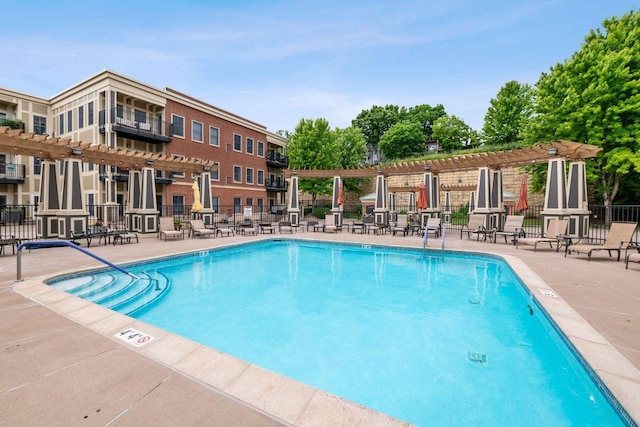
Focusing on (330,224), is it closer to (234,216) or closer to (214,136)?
(234,216)

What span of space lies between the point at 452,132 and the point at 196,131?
108 feet

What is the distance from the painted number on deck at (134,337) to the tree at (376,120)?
160ft

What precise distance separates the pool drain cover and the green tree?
4039 cm

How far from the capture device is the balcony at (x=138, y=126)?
19750 millimetres

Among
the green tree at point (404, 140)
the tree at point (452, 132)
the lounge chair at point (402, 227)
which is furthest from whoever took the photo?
the green tree at point (404, 140)

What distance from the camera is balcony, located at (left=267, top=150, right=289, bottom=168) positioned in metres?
35.0

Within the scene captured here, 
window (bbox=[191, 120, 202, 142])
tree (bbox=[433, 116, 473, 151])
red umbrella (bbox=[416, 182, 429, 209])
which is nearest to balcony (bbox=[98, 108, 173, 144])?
window (bbox=[191, 120, 202, 142])

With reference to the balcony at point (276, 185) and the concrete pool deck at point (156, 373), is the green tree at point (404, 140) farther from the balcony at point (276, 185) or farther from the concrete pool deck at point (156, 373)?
the concrete pool deck at point (156, 373)

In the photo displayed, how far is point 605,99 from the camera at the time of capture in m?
16.4

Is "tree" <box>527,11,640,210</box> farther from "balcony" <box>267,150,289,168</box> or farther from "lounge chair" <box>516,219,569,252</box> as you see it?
"balcony" <box>267,150,289,168</box>

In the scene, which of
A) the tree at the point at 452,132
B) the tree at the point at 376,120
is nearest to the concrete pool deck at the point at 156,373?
the tree at the point at 452,132

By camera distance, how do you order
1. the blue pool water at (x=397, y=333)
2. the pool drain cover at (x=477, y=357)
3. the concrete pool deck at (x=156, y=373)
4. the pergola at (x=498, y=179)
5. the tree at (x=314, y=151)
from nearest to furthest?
1. the concrete pool deck at (x=156, y=373)
2. the blue pool water at (x=397, y=333)
3. the pool drain cover at (x=477, y=357)
4. the pergola at (x=498, y=179)
5. the tree at (x=314, y=151)

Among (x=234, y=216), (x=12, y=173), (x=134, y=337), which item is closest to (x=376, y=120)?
(x=234, y=216)

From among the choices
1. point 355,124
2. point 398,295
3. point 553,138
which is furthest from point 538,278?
point 355,124
